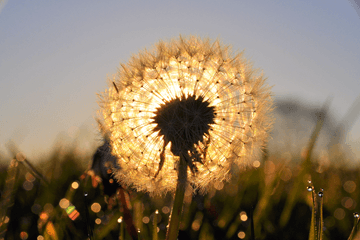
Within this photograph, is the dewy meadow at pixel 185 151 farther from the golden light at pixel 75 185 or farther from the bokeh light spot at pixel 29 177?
the bokeh light spot at pixel 29 177

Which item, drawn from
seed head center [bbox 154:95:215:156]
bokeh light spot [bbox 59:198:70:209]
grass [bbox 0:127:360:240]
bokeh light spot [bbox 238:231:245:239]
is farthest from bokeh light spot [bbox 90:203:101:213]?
bokeh light spot [bbox 238:231:245:239]

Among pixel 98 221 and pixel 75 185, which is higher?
pixel 75 185

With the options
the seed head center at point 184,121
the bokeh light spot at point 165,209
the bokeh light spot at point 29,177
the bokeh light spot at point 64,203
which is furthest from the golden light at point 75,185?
the seed head center at point 184,121

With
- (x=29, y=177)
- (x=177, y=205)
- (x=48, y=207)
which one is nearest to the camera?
(x=177, y=205)

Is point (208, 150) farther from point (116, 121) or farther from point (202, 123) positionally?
point (116, 121)

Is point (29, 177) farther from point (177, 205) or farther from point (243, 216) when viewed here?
point (243, 216)

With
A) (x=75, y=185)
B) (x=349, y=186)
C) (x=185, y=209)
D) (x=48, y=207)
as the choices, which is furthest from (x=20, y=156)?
(x=349, y=186)

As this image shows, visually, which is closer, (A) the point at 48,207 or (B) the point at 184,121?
(B) the point at 184,121

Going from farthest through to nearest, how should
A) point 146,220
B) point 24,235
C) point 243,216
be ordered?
point 146,220 < point 243,216 < point 24,235
